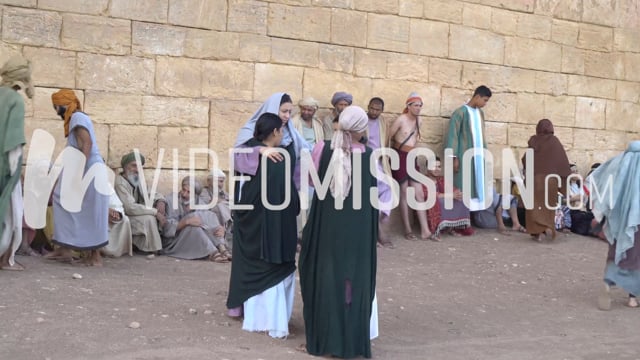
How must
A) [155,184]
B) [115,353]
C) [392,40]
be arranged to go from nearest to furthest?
[115,353]
[155,184]
[392,40]

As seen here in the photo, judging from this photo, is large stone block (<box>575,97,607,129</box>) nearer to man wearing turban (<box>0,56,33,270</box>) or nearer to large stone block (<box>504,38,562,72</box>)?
large stone block (<box>504,38,562,72</box>)

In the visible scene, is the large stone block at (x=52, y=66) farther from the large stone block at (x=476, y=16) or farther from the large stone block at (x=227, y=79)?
the large stone block at (x=476, y=16)

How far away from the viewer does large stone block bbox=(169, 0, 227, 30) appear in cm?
912

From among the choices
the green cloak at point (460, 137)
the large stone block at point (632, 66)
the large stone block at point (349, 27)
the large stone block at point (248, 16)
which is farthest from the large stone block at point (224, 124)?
the large stone block at point (632, 66)

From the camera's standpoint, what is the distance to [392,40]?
10.6 metres

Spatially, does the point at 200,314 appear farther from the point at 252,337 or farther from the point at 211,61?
the point at 211,61

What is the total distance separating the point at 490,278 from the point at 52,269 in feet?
13.8

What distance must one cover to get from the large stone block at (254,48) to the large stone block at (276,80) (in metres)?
0.10

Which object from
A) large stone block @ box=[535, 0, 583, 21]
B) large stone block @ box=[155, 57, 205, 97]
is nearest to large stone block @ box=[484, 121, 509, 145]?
large stone block @ box=[535, 0, 583, 21]

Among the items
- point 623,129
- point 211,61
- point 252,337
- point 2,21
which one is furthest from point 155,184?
point 623,129

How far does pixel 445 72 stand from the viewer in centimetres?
1102

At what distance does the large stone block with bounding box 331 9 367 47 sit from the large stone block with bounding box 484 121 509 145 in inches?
86.5

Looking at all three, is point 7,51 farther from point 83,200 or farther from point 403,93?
point 403,93

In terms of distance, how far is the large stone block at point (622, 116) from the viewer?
41.3 feet
